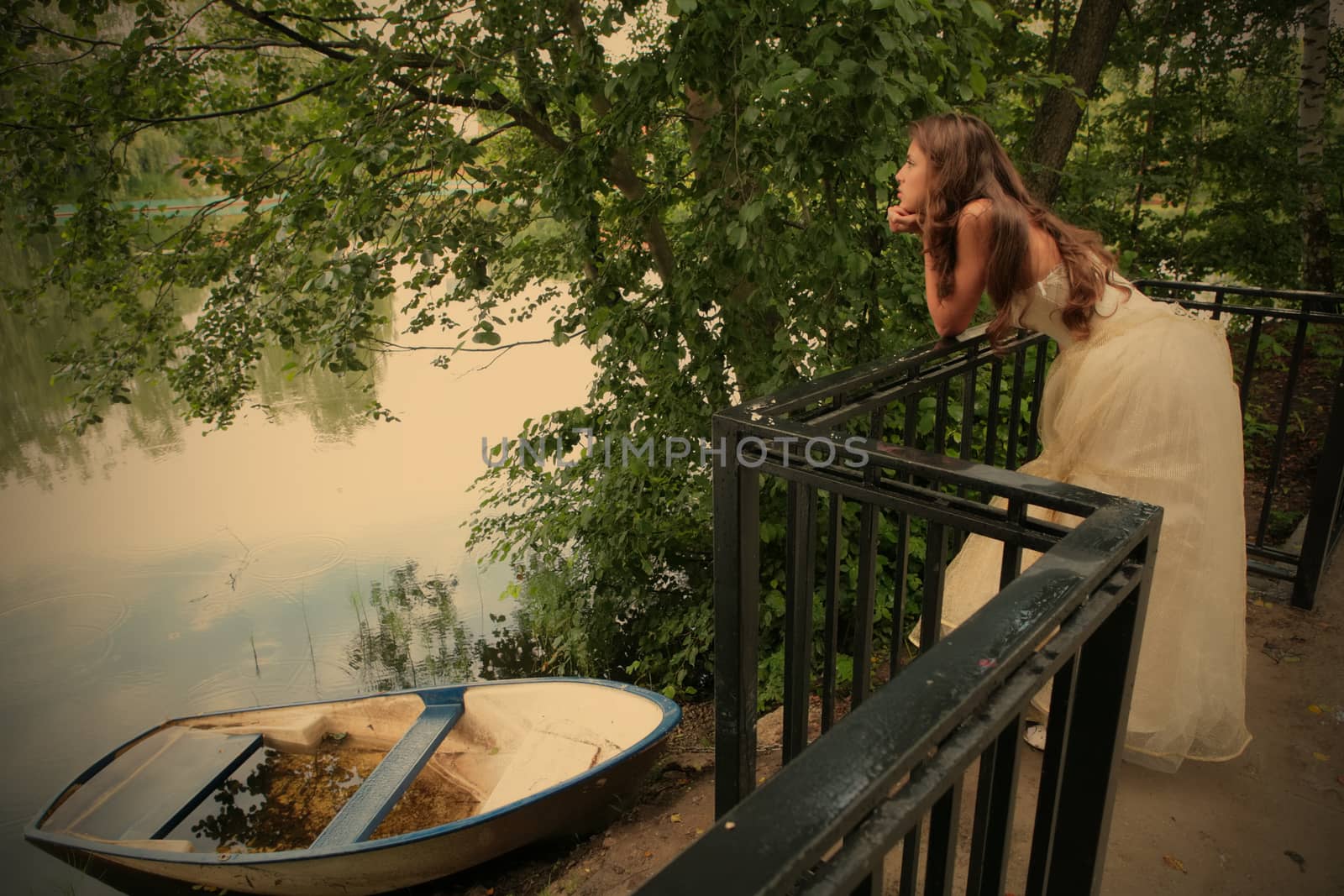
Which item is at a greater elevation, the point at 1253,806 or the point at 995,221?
the point at 995,221

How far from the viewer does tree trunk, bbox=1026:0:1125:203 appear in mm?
5438

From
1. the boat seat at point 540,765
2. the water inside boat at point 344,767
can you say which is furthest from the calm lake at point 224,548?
the boat seat at point 540,765

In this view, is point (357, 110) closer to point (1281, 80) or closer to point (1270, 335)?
point (1270, 335)

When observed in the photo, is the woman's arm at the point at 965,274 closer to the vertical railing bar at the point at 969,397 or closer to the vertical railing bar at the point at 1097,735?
the vertical railing bar at the point at 969,397

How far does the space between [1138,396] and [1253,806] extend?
1120mm

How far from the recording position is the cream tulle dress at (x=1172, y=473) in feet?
7.06

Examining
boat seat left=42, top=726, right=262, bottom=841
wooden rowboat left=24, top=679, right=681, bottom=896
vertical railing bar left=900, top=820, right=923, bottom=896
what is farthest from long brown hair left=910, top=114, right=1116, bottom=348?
boat seat left=42, top=726, right=262, bottom=841

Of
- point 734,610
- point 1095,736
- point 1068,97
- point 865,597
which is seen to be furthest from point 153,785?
Result: point 1068,97

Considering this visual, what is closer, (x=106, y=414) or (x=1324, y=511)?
(x=1324, y=511)

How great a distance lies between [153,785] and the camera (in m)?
5.36

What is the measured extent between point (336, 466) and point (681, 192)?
25.4ft

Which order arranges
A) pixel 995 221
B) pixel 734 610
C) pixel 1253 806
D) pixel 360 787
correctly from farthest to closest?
pixel 360 787
pixel 1253 806
pixel 995 221
pixel 734 610

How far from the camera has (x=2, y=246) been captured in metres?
12.7

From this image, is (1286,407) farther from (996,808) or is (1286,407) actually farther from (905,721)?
(905,721)
